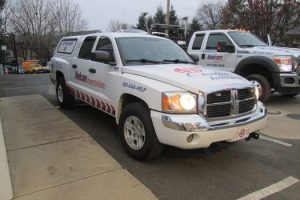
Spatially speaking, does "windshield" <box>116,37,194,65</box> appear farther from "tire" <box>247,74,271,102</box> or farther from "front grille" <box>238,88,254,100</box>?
"tire" <box>247,74,271,102</box>

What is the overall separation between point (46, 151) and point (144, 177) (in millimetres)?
1700

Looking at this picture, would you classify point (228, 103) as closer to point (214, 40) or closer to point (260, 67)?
point (260, 67)

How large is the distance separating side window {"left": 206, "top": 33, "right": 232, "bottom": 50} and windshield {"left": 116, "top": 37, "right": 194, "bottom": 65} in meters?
3.53

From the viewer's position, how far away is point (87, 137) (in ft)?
18.9

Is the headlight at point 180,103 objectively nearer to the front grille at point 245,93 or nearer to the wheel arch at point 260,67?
the front grille at point 245,93

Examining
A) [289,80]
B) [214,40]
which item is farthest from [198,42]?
[289,80]

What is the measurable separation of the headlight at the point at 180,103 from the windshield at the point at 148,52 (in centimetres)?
133

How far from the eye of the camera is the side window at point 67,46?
24.5ft

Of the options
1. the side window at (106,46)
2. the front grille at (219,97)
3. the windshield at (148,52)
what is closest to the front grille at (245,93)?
the front grille at (219,97)

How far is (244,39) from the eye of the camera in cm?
927

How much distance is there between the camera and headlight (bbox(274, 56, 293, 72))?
8211mm

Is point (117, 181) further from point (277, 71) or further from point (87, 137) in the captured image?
point (277, 71)

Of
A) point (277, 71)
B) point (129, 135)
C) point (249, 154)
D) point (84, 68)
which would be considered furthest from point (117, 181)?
point (277, 71)

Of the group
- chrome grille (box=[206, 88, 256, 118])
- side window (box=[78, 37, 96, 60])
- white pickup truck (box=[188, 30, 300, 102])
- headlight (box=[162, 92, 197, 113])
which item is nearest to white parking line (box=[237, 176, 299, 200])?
chrome grille (box=[206, 88, 256, 118])
